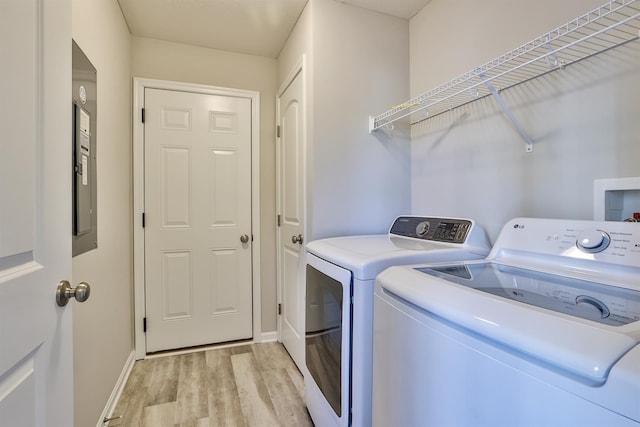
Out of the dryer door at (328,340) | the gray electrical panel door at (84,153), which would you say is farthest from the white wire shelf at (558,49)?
the gray electrical panel door at (84,153)

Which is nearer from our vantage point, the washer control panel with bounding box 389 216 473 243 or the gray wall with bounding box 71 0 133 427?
the gray wall with bounding box 71 0 133 427

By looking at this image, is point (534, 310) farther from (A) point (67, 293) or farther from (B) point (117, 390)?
(B) point (117, 390)

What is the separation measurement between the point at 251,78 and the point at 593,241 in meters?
2.53

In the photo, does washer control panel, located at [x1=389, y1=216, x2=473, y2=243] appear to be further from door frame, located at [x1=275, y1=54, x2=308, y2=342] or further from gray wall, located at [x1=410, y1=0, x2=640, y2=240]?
door frame, located at [x1=275, y1=54, x2=308, y2=342]

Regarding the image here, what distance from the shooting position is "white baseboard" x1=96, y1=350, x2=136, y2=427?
1573 mm

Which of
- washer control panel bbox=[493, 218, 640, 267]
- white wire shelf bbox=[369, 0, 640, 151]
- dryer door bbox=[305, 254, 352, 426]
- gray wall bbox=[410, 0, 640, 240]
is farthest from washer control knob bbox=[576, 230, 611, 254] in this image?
dryer door bbox=[305, 254, 352, 426]

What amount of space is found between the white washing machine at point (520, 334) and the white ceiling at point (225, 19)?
1.70 metres

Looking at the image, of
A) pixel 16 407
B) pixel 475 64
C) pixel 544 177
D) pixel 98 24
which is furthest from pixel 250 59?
pixel 16 407

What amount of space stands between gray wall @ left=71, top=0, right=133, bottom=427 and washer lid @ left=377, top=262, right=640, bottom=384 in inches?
52.6

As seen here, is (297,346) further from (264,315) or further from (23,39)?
(23,39)

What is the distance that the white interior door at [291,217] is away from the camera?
2.03 metres

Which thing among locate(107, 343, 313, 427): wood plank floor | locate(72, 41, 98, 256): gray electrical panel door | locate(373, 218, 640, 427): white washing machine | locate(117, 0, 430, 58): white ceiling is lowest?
locate(107, 343, 313, 427): wood plank floor

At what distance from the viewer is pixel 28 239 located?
632mm

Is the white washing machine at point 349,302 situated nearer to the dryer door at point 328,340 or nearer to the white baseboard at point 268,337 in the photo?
the dryer door at point 328,340
